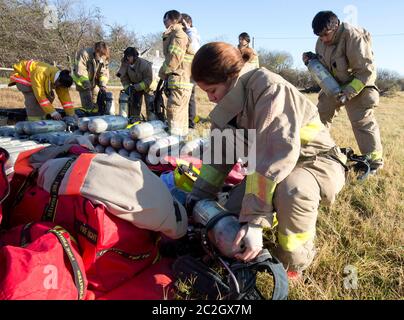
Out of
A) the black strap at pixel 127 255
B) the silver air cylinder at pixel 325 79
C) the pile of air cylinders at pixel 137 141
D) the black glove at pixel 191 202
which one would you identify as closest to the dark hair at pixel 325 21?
the silver air cylinder at pixel 325 79

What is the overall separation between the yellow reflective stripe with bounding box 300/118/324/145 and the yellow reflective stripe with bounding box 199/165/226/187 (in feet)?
2.10

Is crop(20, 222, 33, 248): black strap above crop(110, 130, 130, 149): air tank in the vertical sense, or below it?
above

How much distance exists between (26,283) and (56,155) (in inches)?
42.6

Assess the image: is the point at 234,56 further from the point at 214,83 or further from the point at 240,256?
the point at 240,256

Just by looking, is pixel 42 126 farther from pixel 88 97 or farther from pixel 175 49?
pixel 88 97

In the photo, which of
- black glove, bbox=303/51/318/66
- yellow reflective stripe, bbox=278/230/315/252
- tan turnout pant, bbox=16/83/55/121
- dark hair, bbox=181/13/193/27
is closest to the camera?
yellow reflective stripe, bbox=278/230/315/252

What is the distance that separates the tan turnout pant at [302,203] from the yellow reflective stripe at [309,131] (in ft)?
0.55

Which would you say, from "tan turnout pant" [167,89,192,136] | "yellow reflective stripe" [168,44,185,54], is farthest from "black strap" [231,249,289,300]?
"yellow reflective stripe" [168,44,185,54]

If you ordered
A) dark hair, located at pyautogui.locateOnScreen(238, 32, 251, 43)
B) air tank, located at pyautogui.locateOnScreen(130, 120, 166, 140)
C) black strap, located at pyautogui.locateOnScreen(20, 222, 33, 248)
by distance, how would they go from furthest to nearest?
dark hair, located at pyautogui.locateOnScreen(238, 32, 251, 43) < air tank, located at pyautogui.locateOnScreen(130, 120, 166, 140) < black strap, located at pyautogui.locateOnScreen(20, 222, 33, 248)

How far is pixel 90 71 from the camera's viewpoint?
7.40 meters

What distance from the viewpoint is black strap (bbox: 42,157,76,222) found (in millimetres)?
1862

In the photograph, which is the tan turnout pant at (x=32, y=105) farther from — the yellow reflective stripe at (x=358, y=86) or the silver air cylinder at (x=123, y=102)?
the yellow reflective stripe at (x=358, y=86)

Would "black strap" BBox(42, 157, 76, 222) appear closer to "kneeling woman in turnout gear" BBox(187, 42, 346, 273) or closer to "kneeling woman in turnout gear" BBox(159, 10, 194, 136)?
"kneeling woman in turnout gear" BBox(187, 42, 346, 273)

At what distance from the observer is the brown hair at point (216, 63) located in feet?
6.53
